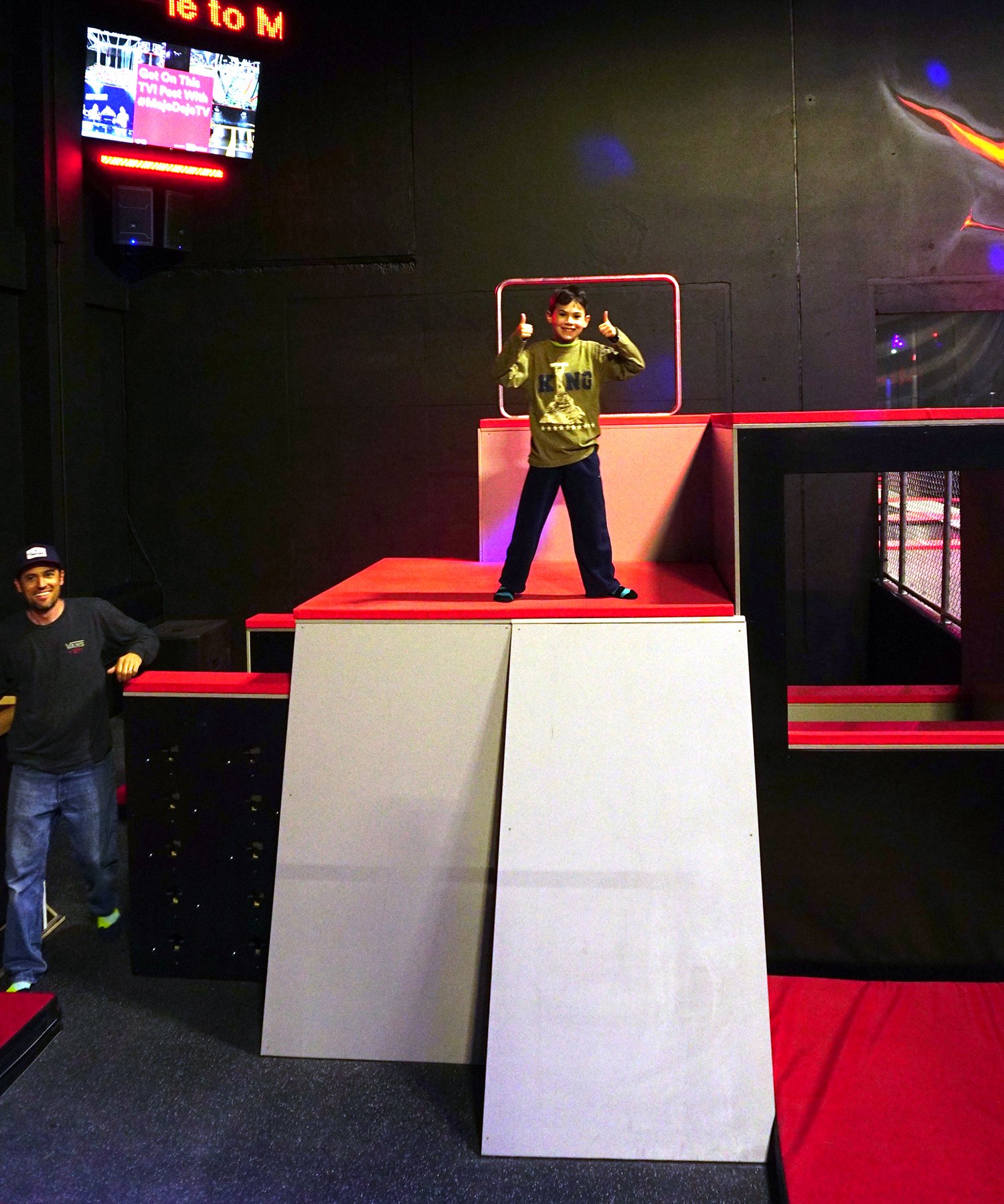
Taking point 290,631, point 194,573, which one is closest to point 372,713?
point 290,631

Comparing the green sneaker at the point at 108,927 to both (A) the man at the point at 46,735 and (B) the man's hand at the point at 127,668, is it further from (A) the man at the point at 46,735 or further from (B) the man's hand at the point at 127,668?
(B) the man's hand at the point at 127,668

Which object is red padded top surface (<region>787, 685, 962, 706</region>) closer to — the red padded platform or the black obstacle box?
the red padded platform

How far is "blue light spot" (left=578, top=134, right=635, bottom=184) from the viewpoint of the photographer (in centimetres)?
773

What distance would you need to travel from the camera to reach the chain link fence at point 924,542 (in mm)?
6066

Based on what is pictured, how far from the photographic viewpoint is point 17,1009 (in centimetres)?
353

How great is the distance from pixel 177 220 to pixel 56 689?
15.8ft

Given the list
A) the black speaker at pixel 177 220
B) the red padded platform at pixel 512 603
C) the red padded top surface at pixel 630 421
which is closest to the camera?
the red padded platform at pixel 512 603

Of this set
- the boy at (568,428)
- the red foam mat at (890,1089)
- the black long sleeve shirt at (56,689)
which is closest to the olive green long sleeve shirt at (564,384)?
the boy at (568,428)

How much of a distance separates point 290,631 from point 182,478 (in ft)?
12.9

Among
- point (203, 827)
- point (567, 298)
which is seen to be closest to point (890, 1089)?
point (203, 827)

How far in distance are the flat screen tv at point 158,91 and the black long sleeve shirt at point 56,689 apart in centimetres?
451

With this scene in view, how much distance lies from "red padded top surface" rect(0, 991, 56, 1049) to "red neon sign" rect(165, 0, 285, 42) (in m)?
6.16

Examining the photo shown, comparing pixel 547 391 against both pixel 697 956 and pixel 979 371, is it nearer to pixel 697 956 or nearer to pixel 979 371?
pixel 697 956

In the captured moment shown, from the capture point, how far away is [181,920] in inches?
156
